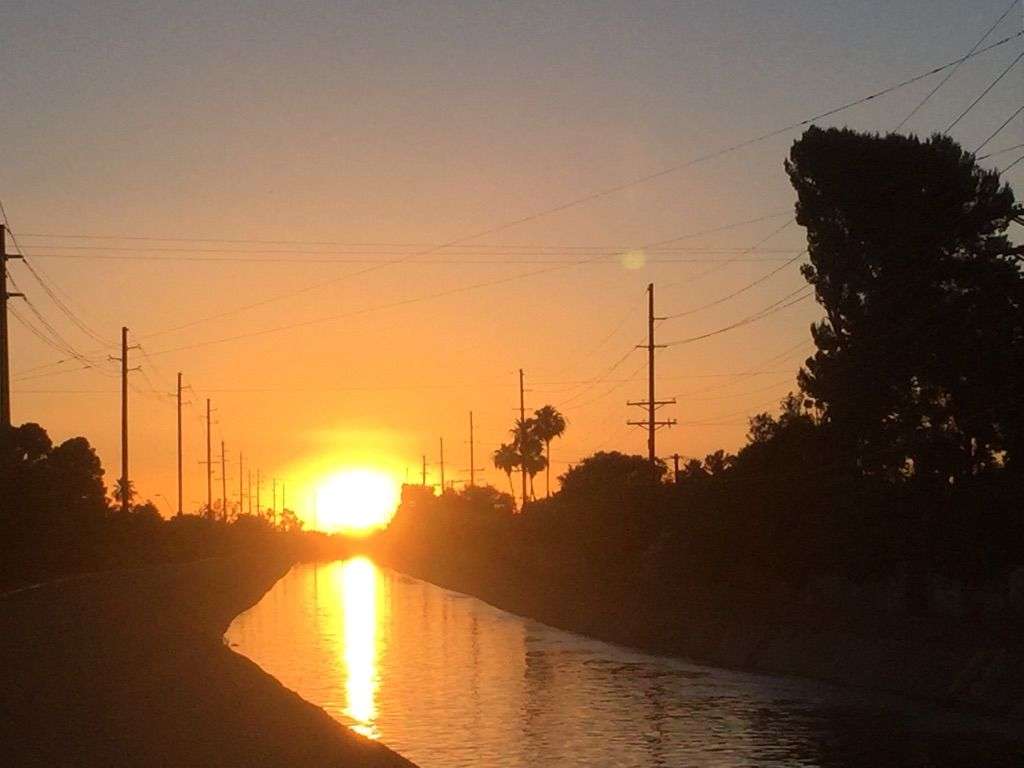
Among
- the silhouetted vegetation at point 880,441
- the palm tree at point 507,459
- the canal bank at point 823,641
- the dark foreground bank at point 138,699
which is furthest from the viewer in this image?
the palm tree at point 507,459

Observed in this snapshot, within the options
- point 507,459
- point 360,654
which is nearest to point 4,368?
point 360,654

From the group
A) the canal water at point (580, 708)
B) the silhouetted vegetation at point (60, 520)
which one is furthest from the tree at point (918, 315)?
the silhouetted vegetation at point (60, 520)

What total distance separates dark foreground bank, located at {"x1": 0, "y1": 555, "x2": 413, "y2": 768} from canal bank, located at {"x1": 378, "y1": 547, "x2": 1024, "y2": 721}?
509 inches

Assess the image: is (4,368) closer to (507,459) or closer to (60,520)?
(60,520)

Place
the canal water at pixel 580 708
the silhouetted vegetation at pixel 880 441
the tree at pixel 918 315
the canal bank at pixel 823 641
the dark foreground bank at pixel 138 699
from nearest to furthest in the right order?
the dark foreground bank at pixel 138 699, the canal water at pixel 580 708, the canal bank at pixel 823 641, the silhouetted vegetation at pixel 880 441, the tree at pixel 918 315

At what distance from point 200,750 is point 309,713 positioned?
224 inches

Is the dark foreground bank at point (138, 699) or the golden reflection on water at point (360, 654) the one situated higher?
the dark foreground bank at point (138, 699)

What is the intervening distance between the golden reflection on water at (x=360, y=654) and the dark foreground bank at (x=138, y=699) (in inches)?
48.3

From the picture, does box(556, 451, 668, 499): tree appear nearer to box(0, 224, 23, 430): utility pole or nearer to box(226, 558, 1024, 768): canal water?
box(226, 558, 1024, 768): canal water

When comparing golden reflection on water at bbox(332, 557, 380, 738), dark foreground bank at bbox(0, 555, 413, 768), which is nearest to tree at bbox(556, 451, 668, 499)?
golden reflection on water at bbox(332, 557, 380, 738)

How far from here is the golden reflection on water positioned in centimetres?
3394

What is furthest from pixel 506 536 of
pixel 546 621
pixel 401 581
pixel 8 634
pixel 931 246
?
pixel 8 634

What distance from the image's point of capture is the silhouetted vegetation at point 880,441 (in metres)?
47.1

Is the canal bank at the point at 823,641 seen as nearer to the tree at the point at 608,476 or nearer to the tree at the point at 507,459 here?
the tree at the point at 608,476
